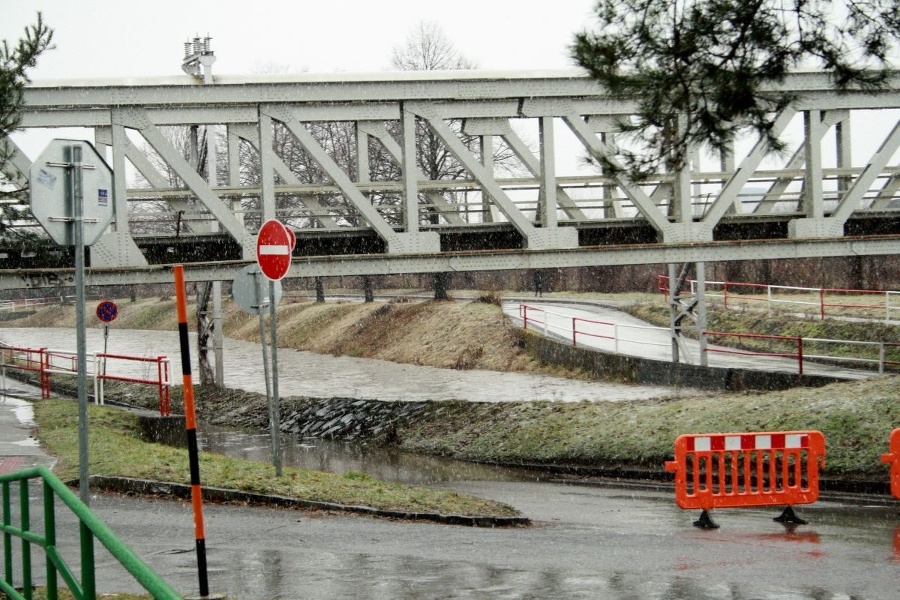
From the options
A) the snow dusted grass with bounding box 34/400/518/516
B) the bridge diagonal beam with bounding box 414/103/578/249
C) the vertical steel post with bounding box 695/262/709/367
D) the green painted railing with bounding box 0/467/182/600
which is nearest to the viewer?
the green painted railing with bounding box 0/467/182/600

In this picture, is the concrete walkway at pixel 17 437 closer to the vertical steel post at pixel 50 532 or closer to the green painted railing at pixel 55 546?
the green painted railing at pixel 55 546

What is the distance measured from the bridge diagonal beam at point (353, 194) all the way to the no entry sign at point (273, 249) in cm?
334

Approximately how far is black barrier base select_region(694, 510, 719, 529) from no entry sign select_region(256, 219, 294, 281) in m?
6.03

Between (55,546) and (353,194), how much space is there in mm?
12297

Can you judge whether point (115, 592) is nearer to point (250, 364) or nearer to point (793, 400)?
point (793, 400)

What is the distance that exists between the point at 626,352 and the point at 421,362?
9.85 m

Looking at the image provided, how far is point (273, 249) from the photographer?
14242 mm

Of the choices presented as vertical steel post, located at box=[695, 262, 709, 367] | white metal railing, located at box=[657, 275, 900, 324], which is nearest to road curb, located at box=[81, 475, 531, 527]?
vertical steel post, located at box=[695, 262, 709, 367]

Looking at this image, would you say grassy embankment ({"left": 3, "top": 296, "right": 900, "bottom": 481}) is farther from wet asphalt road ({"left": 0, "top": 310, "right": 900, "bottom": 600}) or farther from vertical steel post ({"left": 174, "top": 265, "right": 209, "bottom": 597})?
vertical steel post ({"left": 174, "top": 265, "right": 209, "bottom": 597})

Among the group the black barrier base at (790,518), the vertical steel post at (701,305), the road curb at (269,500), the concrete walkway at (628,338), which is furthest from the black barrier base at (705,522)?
the vertical steel post at (701,305)

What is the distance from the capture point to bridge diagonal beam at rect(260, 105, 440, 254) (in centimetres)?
1784

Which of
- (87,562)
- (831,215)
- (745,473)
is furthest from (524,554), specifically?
(831,215)

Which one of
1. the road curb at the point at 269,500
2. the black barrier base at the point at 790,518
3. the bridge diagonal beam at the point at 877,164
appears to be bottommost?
the black barrier base at the point at 790,518

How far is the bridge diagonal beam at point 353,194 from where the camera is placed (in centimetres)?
1784
